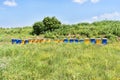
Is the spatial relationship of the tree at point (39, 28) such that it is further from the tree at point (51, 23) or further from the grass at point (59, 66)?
the grass at point (59, 66)

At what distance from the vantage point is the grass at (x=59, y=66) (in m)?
7.95

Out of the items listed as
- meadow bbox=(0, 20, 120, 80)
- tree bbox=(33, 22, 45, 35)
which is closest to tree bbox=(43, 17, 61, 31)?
tree bbox=(33, 22, 45, 35)

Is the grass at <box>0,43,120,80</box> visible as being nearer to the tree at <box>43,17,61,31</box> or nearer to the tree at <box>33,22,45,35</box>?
the tree at <box>43,17,61,31</box>

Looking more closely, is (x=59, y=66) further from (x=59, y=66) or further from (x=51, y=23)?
(x=51, y=23)

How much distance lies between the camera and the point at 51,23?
87.7 ft

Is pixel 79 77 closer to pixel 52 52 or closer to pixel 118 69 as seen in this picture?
pixel 118 69

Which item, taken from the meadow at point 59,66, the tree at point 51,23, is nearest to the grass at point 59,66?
the meadow at point 59,66

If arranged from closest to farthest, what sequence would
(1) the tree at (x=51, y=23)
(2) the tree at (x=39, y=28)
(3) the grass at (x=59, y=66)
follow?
(3) the grass at (x=59, y=66)
(1) the tree at (x=51, y=23)
(2) the tree at (x=39, y=28)

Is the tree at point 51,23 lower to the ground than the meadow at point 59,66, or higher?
higher

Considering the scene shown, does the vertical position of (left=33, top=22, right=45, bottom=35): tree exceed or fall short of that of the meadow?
it exceeds it

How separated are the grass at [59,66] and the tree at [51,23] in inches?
602

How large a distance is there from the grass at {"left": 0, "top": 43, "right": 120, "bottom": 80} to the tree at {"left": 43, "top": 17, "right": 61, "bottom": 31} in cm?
1530

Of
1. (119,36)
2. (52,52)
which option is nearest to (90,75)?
(52,52)

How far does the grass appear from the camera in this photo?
7.95 m
